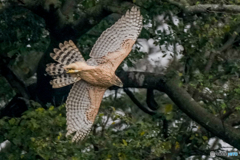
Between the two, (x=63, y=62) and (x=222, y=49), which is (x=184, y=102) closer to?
(x=222, y=49)

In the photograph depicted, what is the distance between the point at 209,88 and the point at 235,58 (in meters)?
1.28

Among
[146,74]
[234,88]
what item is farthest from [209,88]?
[146,74]

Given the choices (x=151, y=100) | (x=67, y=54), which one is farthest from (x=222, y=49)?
(x=67, y=54)

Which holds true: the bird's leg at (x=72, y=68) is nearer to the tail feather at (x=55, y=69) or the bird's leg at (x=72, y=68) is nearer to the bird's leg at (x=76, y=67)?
the bird's leg at (x=76, y=67)

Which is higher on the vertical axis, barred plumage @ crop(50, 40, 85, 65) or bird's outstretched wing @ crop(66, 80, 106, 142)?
barred plumage @ crop(50, 40, 85, 65)

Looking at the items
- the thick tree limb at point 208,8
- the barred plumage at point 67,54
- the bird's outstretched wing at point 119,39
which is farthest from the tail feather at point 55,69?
the thick tree limb at point 208,8

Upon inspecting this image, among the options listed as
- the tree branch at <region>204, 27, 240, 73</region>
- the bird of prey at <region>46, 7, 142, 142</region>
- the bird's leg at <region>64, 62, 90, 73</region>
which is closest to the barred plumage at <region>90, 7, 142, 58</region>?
the bird of prey at <region>46, 7, 142, 142</region>

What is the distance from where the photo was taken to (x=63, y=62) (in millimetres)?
8398

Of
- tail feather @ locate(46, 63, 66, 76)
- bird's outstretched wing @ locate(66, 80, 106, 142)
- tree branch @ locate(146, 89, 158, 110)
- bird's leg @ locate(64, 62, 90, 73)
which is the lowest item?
tree branch @ locate(146, 89, 158, 110)

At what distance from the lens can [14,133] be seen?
28.5 feet

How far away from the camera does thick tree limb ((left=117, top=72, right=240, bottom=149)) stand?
865cm

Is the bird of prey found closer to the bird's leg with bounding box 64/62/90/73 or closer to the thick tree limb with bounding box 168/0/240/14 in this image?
the bird's leg with bounding box 64/62/90/73

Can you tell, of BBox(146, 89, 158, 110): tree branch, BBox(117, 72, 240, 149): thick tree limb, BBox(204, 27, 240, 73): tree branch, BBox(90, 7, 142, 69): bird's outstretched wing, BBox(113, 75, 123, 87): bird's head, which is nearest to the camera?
BBox(113, 75, 123, 87): bird's head

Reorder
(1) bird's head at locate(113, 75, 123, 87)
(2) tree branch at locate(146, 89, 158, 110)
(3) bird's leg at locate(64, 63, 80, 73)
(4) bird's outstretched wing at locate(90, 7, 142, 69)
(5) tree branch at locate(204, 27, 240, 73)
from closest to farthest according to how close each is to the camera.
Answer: (3) bird's leg at locate(64, 63, 80, 73) → (1) bird's head at locate(113, 75, 123, 87) → (4) bird's outstretched wing at locate(90, 7, 142, 69) → (5) tree branch at locate(204, 27, 240, 73) → (2) tree branch at locate(146, 89, 158, 110)
